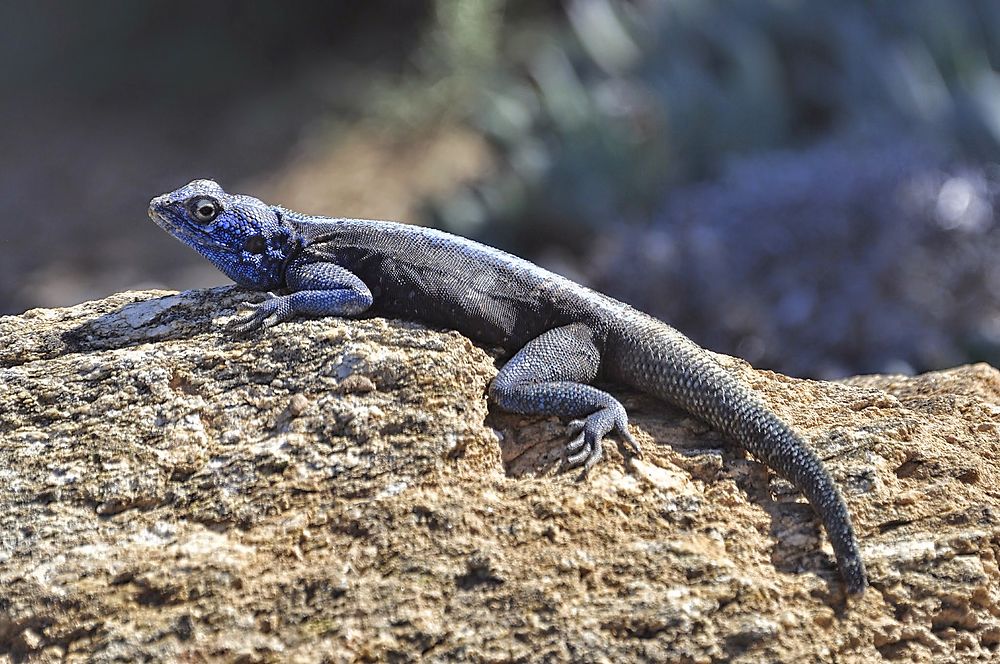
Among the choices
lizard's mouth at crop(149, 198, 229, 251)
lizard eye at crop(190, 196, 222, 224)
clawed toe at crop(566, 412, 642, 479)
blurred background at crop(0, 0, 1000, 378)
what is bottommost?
clawed toe at crop(566, 412, 642, 479)

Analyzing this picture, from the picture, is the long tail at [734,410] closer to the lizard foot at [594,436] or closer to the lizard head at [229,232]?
the lizard foot at [594,436]

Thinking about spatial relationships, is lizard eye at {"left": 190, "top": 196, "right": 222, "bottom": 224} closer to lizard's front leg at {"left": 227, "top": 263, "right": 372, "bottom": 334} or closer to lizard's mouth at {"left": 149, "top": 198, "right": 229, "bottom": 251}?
lizard's mouth at {"left": 149, "top": 198, "right": 229, "bottom": 251}

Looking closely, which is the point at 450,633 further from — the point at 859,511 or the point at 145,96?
the point at 145,96

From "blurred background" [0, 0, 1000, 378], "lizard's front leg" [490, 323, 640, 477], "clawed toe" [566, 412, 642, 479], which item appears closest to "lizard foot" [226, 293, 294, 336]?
"lizard's front leg" [490, 323, 640, 477]

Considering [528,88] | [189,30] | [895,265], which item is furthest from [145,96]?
[895,265]

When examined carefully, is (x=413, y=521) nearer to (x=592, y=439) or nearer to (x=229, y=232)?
(x=592, y=439)

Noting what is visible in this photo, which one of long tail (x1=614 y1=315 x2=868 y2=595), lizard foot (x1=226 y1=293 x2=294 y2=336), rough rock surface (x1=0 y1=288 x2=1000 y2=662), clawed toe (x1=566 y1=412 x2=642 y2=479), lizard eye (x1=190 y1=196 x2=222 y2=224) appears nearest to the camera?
rough rock surface (x1=0 y1=288 x2=1000 y2=662)

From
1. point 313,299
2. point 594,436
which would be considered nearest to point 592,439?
point 594,436

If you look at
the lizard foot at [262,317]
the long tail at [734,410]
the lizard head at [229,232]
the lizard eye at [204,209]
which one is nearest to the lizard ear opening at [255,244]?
the lizard head at [229,232]
